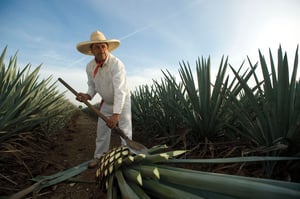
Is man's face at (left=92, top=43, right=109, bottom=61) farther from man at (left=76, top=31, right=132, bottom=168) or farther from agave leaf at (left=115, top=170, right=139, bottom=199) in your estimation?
agave leaf at (left=115, top=170, right=139, bottom=199)

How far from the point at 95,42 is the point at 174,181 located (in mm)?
1749

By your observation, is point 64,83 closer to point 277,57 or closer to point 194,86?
point 194,86

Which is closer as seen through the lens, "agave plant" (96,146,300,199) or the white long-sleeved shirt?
"agave plant" (96,146,300,199)

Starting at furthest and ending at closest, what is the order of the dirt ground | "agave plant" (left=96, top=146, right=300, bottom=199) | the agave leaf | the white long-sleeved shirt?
1. the white long-sleeved shirt
2. the dirt ground
3. the agave leaf
4. "agave plant" (left=96, top=146, right=300, bottom=199)

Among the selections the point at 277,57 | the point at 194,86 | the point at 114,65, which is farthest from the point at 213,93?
the point at 114,65

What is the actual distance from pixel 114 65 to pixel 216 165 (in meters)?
1.37

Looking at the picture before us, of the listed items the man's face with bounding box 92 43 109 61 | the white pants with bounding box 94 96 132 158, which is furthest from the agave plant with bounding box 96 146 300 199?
the man's face with bounding box 92 43 109 61

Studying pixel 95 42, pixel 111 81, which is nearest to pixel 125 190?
pixel 111 81

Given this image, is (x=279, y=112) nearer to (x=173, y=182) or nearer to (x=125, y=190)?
(x=173, y=182)

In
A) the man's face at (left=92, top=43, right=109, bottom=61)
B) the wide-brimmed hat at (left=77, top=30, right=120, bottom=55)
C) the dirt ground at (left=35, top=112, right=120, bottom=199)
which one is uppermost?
the wide-brimmed hat at (left=77, top=30, right=120, bottom=55)

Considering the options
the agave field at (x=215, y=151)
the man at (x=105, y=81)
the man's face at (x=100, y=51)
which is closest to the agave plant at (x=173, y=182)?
the agave field at (x=215, y=151)

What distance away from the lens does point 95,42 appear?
2084 millimetres

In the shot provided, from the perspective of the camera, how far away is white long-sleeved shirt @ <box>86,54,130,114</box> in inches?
78.7

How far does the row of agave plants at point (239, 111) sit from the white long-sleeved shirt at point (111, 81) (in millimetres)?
454
